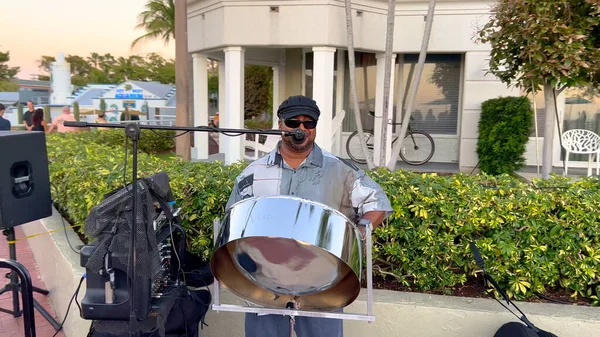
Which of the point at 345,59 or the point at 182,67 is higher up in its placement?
the point at 345,59

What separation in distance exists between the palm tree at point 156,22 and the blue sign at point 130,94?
120 inches

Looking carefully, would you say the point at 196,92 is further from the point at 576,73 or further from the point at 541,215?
the point at 541,215

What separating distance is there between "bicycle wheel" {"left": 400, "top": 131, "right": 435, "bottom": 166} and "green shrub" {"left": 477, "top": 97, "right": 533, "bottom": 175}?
1493 millimetres

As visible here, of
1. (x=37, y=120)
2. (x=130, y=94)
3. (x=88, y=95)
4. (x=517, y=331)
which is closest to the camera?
(x=517, y=331)

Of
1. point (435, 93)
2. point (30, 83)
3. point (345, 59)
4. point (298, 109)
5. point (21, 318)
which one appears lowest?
point (21, 318)

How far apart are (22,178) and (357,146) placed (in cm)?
707

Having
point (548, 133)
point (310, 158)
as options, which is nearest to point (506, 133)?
point (548, 133)

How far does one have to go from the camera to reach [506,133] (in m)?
7.22

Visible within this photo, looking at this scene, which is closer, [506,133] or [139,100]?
[506,133]

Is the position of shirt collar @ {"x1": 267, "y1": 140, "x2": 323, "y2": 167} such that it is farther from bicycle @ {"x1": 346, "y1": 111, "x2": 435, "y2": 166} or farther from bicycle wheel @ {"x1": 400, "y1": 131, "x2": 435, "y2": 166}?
bicycle wheel @ {"x1": 400, "y1": 131, "x2": 435, "y2": 166}

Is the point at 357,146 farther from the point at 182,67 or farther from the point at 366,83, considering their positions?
the point at 182,67

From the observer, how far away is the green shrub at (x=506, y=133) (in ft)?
23.4

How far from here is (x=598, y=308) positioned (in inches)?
101

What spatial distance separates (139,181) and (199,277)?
67cm
